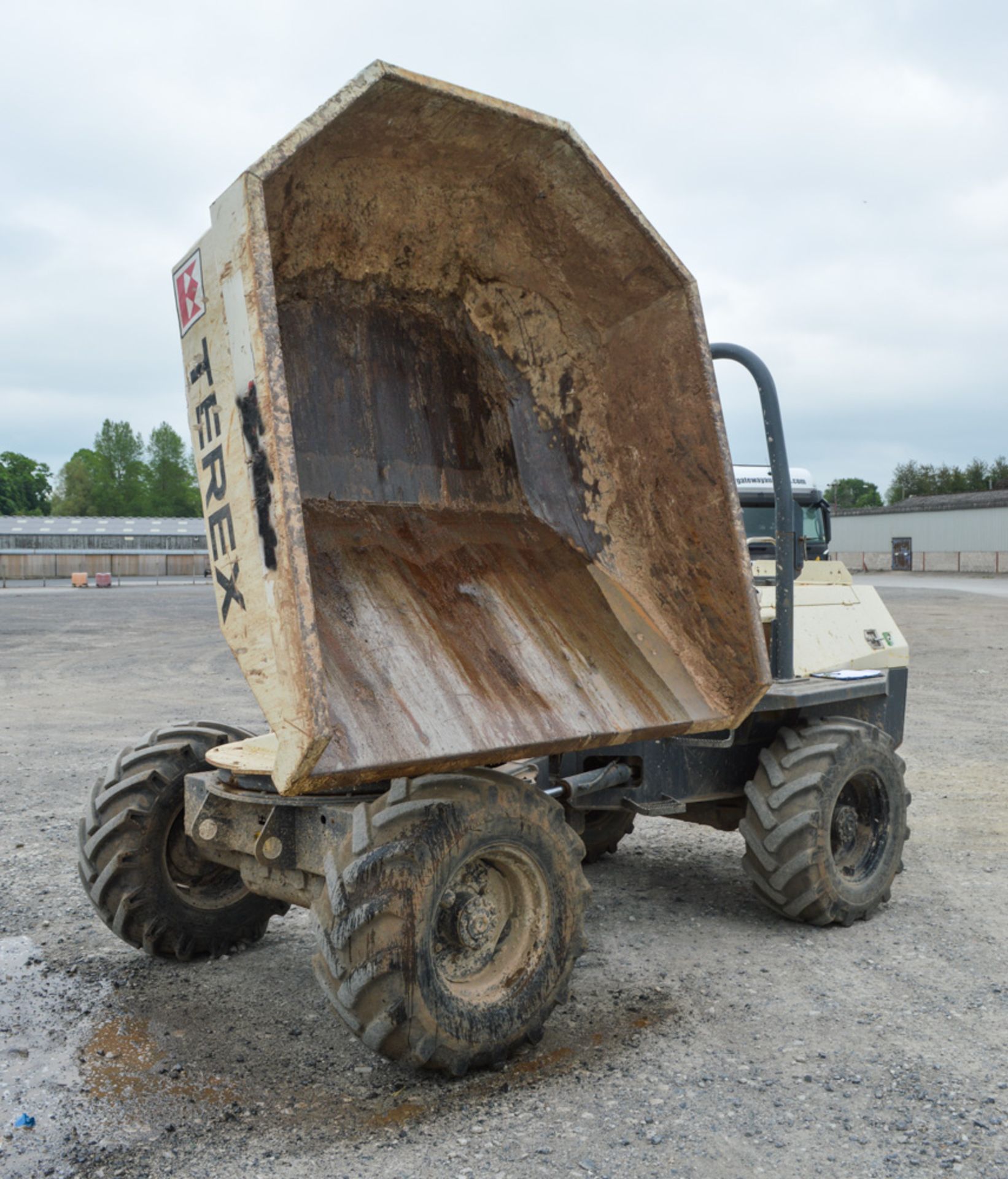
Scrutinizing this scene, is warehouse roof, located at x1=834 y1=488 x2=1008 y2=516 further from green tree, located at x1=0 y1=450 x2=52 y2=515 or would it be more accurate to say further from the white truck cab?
green tree, located at x1=0 y1=450 x2=52 y2=515

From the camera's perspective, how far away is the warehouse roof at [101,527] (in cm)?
6575

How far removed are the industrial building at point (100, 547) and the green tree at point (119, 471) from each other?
29.0 meters

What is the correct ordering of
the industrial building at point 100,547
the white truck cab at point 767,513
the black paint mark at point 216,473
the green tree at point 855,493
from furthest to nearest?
A: the green tree at point 855,493, the industrial building at point 100,547, the white truck cab at point 767,513, the black paint mark at point 216,473

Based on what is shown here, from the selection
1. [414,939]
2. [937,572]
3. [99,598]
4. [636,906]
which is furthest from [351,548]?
[937,572]

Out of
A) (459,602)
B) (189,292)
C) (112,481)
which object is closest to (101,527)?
(112,481)

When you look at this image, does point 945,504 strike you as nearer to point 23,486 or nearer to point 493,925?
point 493,925

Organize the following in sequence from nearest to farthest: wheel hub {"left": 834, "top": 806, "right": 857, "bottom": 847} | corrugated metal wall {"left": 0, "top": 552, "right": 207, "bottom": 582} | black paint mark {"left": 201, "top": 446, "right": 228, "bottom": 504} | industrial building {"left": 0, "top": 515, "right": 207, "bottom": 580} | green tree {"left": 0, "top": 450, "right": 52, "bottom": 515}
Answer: black paint mark {"left": 201, "top": 446, "right": 228, "bottom": 504} → wheel hub {"left": 834, "top": 806, "right": 857, "bottom": 847} → corrugated metal wall {"left": 0, "top": 552, "right": 207, "bottom": 582} → industrial building {"left": 0, "top": 515, "right": 207, "bottom": 580} → green tree {"left": 0, "top": 450, "right": 52, "bottom": 515}

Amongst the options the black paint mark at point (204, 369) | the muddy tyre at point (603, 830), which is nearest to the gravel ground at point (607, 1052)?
the muddy tyre at point (603, 830)

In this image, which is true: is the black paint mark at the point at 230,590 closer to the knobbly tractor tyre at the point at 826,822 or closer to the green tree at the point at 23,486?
the knobbly tractor tyre at the point at 826,822

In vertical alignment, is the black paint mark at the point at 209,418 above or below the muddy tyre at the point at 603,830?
above

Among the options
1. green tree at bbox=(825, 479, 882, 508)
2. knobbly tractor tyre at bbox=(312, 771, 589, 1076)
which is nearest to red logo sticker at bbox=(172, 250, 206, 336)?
knobbly tractor tyre at bbox=(312, 771, 589, 1076)

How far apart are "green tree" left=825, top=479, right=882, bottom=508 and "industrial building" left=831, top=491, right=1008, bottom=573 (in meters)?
54.5

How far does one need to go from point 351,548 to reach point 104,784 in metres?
1.47

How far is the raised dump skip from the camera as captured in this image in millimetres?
3455
